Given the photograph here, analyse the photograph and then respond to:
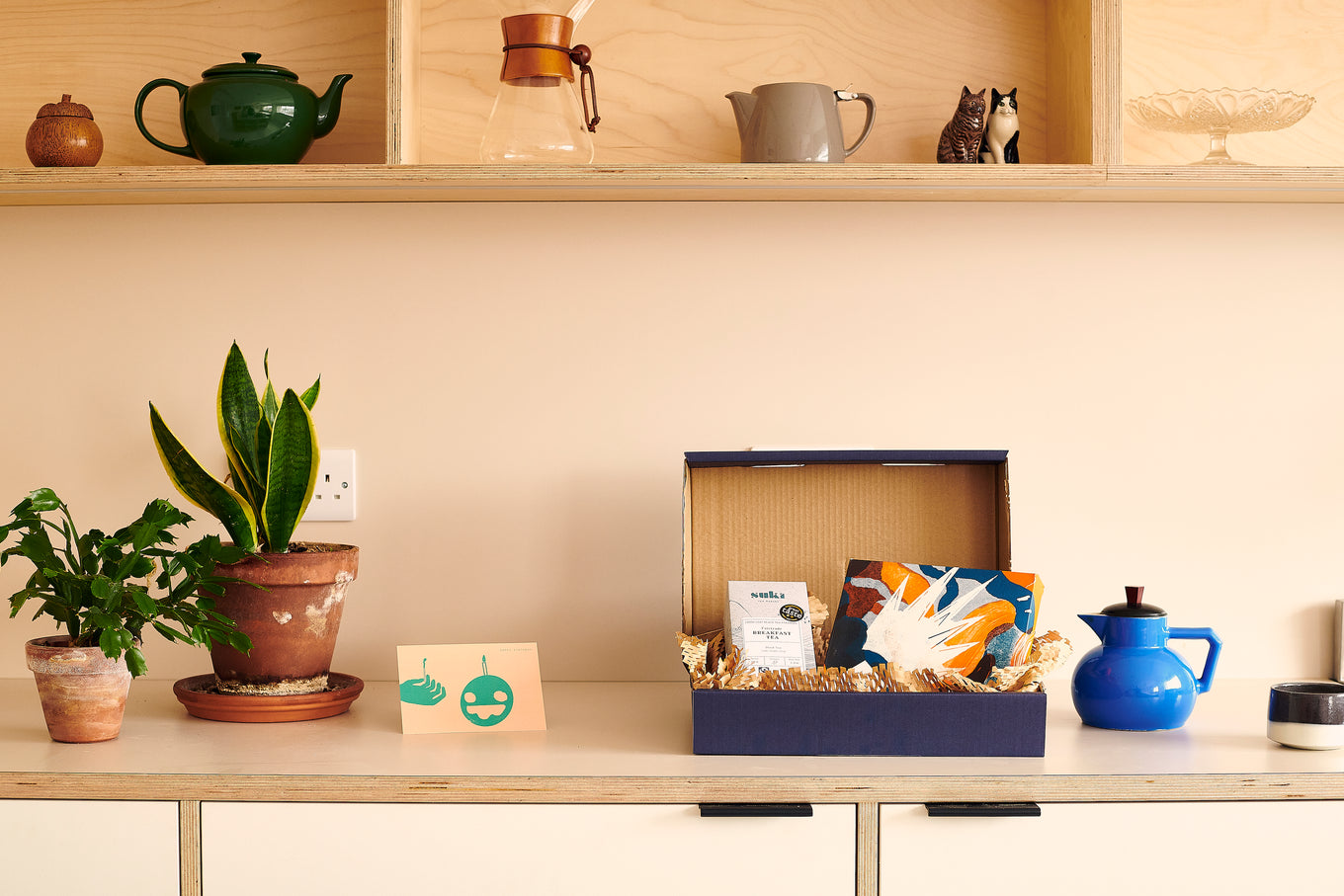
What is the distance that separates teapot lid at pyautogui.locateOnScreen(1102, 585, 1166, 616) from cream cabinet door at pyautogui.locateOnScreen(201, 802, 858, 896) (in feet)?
1.37

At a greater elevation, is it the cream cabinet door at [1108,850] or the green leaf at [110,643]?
the green leaf at [110,643]

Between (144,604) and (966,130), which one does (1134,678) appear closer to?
(966,130)

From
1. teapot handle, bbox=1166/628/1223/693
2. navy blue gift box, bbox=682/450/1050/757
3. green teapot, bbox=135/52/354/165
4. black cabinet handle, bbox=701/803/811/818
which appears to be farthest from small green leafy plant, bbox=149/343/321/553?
teapot handle, bbox=1166/628/1223/693

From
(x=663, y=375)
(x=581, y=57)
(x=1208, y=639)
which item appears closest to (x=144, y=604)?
(x=663, y=375)

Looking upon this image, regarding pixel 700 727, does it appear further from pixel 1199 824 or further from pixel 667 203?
pixel 667 203

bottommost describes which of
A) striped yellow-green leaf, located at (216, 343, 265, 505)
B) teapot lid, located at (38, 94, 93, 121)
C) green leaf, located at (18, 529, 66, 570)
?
green leaf, located at (18, 529, 66, 570)

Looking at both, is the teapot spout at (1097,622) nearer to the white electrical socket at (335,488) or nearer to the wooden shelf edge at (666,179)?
the wooden shelf edge at (666,179)

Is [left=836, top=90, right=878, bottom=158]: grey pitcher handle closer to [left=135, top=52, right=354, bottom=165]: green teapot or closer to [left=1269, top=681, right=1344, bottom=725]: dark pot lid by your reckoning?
[left=135, top=52, right=354, bottom=165]: green teapot

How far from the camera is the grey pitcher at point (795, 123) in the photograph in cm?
126

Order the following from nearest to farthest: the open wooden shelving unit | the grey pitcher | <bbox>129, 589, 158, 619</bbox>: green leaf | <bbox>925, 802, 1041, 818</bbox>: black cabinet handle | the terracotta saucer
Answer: <bbox>925, 802, 1041, 818</bbox>: black cabinet handle < <bbox>129, 589, 158, 619</bbox>: green leaf < the terracotta saucer < the grey pitcher < the open wooden shelving unit

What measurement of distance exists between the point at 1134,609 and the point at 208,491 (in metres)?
1.05

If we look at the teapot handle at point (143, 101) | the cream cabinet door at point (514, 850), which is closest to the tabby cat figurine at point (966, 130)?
the cream cabinet door at point (514, 850)

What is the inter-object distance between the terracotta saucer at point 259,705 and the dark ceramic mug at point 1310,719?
1.01m

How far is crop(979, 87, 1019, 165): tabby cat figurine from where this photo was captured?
133cm
